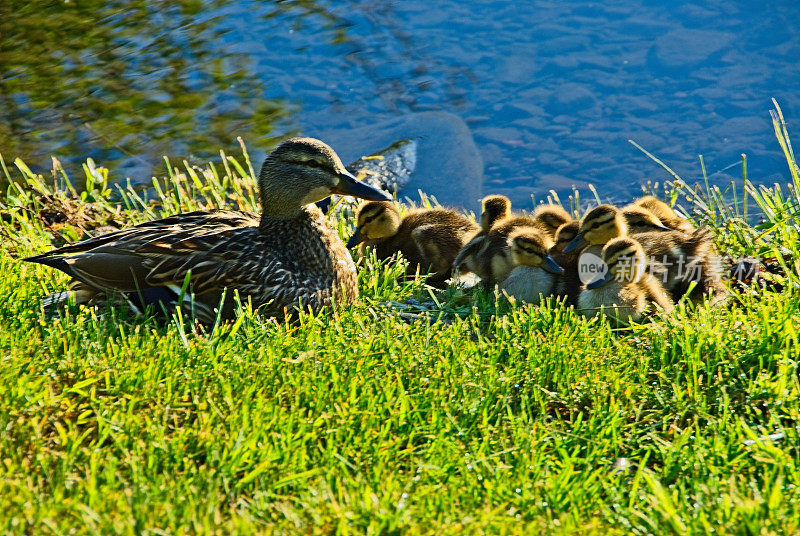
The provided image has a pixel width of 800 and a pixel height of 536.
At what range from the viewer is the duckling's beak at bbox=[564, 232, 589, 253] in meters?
4.35

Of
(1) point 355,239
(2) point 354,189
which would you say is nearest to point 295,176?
(2) point 354,189

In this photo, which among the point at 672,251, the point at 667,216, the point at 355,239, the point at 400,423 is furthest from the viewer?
the point at 355,239

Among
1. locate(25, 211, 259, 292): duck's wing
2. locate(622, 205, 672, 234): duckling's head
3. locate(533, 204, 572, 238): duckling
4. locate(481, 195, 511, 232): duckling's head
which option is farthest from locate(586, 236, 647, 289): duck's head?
locate(25, 211, 259, 292): duck's wing

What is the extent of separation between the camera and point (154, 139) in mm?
7824

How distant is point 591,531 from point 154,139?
6377mm

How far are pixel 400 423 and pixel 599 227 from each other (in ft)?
6.17

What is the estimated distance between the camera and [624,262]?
398cm

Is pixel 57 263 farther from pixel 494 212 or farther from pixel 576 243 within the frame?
pixel 576 243

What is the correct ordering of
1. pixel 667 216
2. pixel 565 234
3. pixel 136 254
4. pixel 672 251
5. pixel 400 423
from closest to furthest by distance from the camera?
1. pixel 400 423
2. pixel 136 254
3. pixel 672 251
4. pixel 565 234
5. pixel 667 216

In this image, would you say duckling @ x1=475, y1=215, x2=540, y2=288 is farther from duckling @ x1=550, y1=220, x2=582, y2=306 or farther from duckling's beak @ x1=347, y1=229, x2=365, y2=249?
duckling's beak @ x1=347, y1=229, x2=365, y2=249

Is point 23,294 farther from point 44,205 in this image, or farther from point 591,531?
point 591,531

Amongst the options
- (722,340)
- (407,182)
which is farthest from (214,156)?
(722,340)

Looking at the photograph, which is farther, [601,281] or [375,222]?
[375,222]

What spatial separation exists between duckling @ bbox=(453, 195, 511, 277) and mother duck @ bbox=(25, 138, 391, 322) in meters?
0.63
